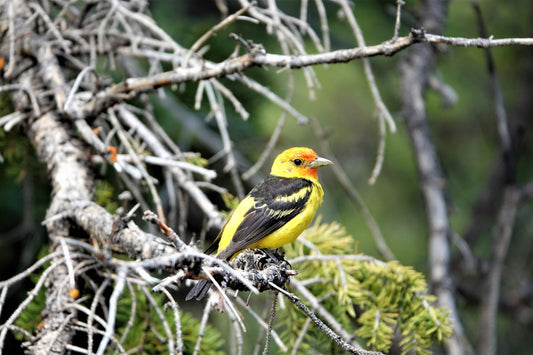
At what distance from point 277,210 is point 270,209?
1.7 inches

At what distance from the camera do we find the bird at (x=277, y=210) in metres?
3.02

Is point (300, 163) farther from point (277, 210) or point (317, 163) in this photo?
point (277, 210)

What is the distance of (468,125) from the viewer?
23.2 feet

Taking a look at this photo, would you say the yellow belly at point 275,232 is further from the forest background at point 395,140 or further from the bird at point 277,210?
the forest background at point 395,140

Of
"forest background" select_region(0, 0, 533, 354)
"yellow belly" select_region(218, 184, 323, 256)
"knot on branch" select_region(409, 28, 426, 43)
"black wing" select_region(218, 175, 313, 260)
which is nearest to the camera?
"knot on branch" select_region(409, 28, 426, 43)

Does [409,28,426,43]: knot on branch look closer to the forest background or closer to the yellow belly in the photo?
the yellow belly

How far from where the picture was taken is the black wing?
293 centimetres

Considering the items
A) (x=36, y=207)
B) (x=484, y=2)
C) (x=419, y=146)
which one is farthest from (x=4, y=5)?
(x=484, y=2)

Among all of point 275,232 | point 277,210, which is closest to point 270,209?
point 277,210

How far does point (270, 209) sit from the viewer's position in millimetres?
3285

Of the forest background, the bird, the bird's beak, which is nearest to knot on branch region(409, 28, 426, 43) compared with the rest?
the bird

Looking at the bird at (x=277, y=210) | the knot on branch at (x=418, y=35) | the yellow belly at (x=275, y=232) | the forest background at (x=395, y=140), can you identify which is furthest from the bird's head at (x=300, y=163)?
the knot on branch at (x=418, y=35)

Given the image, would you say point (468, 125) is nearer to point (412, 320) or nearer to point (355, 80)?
point (355, 80)

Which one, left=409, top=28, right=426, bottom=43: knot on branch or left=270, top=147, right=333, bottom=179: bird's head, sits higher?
left=270, top=147, right=333, bottom=179: bird's head
